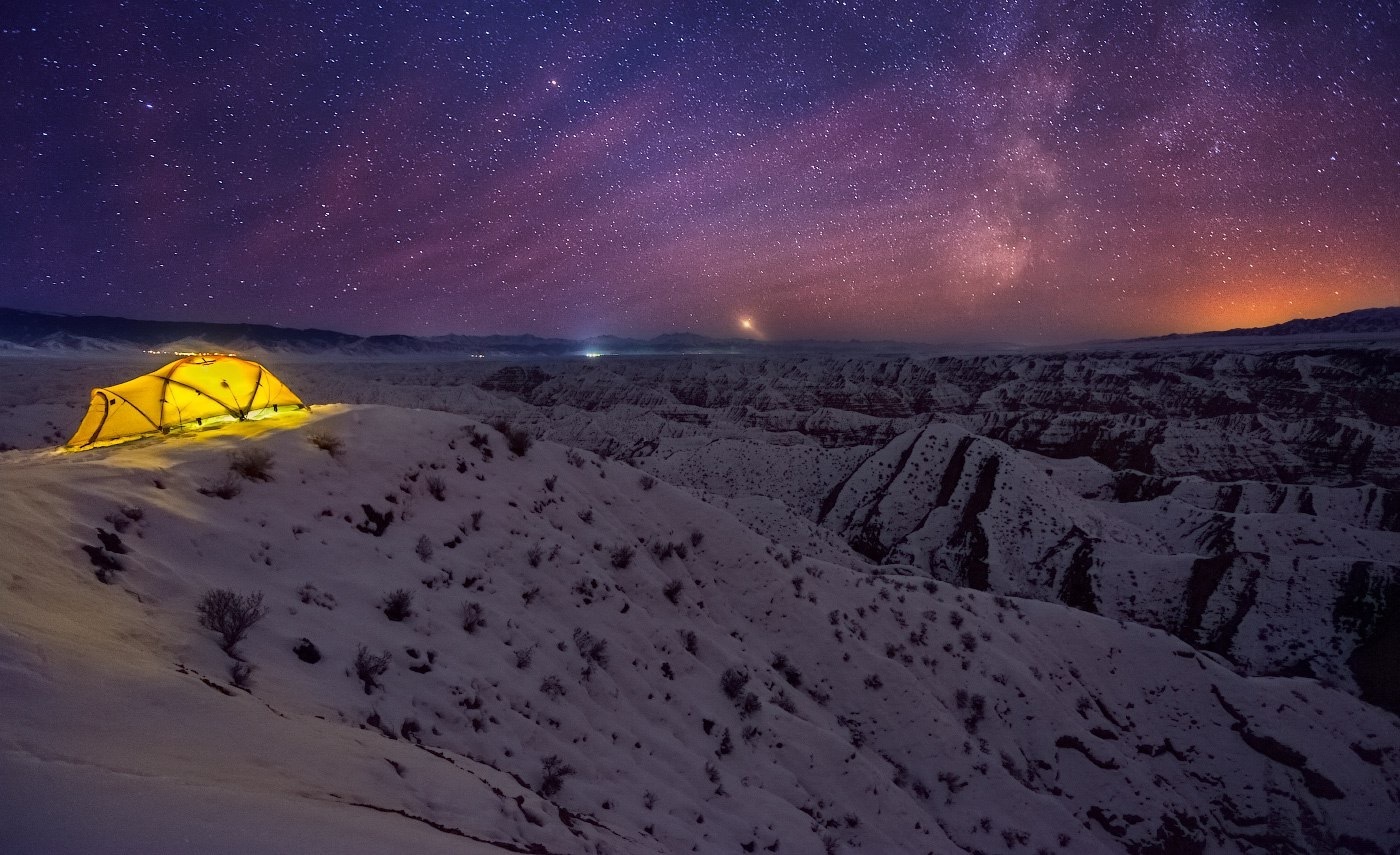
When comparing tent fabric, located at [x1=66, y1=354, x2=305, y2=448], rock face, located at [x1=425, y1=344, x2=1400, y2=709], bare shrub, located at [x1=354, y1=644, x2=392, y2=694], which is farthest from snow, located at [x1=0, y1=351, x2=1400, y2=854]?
rock face, located at [x1=425, y1=344, x2=1400, y2=709]

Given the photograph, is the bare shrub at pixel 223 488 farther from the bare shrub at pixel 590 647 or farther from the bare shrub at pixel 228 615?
the bare shrub at pixel 590 647

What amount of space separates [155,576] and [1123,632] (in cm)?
2356

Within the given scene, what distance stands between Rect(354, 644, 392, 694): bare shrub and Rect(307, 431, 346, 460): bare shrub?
16.6ft

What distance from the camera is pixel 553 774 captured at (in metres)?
6.11

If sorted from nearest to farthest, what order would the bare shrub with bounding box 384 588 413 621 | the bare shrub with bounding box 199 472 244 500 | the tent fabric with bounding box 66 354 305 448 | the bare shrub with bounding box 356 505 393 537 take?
the bare shrub with bounding box 384 588 413 621 → the bare shrub with bounding box 199 472 244 500 → the bare shrub with bounding box 356 505 393 537 → the tent fabric with bounding box 66 354 305 448

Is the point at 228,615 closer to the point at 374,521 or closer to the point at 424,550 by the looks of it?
the point at 424,550

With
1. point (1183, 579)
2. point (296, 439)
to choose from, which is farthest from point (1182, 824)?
point (1183, 579)

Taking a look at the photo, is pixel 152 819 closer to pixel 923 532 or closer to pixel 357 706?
pixel 357 706

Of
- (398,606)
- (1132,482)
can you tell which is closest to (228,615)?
(398,606)

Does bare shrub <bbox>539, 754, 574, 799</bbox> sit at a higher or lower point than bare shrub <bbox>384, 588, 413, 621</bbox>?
lower

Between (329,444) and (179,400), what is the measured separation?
4.54 meters

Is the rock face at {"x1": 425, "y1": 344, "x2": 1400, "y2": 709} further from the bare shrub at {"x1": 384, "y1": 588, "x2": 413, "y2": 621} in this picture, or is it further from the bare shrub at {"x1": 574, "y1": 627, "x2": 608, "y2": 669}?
the bare shrub at {"x1": 384, "y1": 588, "x2": 413, "y2": 621}

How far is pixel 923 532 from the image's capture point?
39594mm

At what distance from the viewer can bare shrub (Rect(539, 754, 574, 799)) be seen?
19.6 feet
